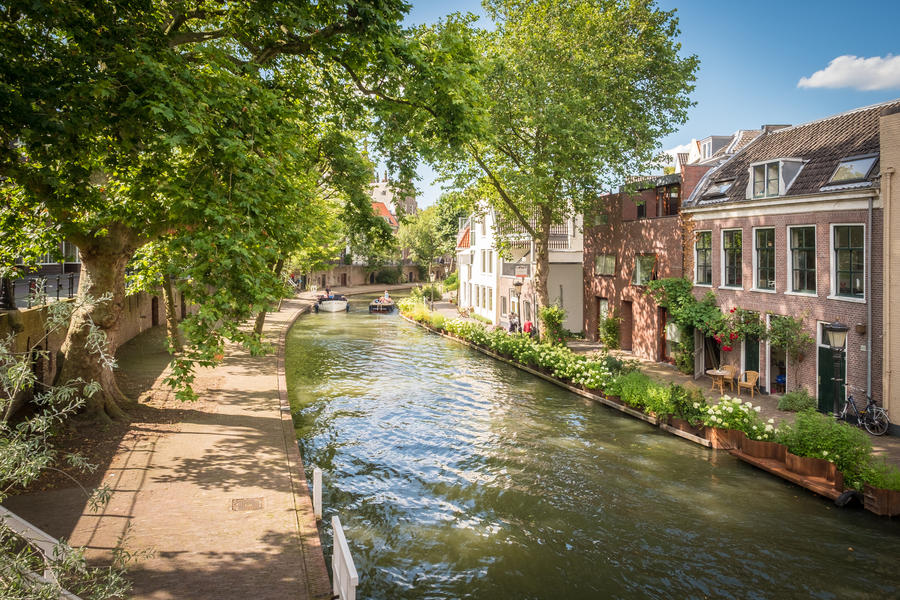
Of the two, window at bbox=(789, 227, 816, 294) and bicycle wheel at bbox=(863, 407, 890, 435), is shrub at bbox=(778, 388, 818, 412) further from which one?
window at bbox=(789, 227, 816, 294)

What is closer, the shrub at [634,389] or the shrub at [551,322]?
the shrub at [634,389]

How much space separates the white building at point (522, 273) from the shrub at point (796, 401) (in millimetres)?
13358

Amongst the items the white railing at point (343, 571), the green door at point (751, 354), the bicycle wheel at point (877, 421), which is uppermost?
the green door at point (751, 354)

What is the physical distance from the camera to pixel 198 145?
30.1 ft

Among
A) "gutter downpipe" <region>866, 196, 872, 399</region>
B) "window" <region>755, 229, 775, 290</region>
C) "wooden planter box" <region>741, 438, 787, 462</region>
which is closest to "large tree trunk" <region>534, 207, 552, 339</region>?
"window" <region>755, 229, 775, 290</region>

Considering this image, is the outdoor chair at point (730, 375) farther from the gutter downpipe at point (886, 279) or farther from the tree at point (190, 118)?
the tree at point (190, 118)

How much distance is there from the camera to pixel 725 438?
1529cm

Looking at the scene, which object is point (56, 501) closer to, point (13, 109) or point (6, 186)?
point (13, 109)

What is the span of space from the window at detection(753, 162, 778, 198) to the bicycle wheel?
7.37m

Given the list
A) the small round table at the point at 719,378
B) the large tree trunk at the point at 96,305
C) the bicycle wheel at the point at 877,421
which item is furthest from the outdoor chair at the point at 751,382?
the large tree trunk at the point at 96,305

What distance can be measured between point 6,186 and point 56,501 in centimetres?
766

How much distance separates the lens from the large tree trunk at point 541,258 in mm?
27672

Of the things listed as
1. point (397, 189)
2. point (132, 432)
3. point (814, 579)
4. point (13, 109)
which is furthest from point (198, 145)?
point (814, 579)

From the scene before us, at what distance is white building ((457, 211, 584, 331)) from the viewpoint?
3195cm
